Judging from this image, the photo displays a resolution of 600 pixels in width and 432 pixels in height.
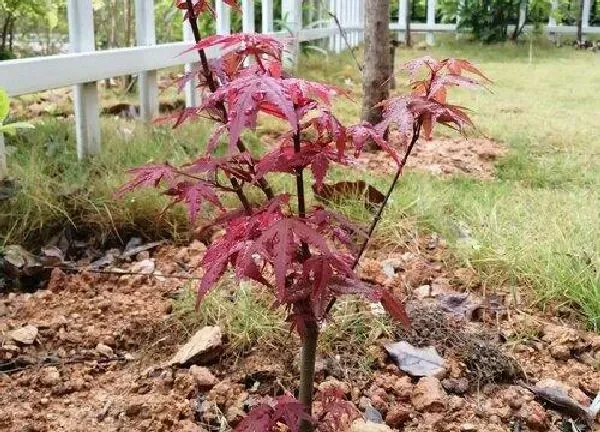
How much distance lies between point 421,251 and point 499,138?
245 centimetres

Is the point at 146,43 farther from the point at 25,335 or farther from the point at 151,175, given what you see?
the point at 151,175

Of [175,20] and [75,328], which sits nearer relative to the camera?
[75,328]

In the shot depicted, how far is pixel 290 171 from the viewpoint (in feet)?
3.46

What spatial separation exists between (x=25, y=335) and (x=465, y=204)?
1.54 metres

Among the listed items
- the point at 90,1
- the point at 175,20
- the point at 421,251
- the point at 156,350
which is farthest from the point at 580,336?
the point at 175,20

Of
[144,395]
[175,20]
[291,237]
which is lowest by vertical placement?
[144,395]

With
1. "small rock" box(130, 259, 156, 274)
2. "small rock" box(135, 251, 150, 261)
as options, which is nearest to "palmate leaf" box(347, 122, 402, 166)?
"small rock" box(130, 259, 156, 274)

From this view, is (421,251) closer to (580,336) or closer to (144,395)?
(580,336)

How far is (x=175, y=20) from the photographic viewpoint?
184 inches


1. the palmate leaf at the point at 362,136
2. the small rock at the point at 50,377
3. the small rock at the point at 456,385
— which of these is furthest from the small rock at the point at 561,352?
the small rock at the point at 50,377

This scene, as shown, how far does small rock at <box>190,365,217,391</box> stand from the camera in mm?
1540

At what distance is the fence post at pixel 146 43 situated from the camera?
12.9 ft

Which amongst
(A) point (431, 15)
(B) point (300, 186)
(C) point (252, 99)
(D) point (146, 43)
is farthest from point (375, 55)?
(A) point (431, 15)

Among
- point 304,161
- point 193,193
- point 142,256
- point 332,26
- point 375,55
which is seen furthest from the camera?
point 332,26
